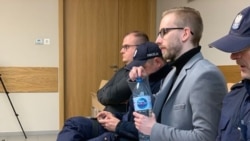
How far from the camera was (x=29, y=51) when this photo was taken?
5.12 meters

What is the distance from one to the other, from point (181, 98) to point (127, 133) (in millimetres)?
411

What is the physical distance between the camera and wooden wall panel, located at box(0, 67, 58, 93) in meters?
5.01

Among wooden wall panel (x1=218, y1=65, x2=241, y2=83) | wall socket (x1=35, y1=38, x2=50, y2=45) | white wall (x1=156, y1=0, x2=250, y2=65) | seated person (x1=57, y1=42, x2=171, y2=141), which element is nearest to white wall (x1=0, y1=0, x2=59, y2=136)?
wall socket (x1=35, y1=38, x2=50, y2=45)

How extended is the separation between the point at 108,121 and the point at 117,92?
0.40 metres

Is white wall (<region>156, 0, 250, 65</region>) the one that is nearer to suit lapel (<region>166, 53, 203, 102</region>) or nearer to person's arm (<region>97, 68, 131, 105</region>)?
person's arm (<region>97, 68, 131, 105</region>)

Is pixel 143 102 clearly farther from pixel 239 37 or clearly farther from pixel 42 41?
pixel 42 41

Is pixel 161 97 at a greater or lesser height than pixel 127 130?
greater

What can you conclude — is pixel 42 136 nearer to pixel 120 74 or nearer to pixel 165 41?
pixel 120 74

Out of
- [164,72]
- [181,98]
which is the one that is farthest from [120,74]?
[181,98]

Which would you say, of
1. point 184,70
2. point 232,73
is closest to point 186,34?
point 184,70

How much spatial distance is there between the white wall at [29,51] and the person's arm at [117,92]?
289 cm

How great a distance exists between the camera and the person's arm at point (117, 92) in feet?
7.41

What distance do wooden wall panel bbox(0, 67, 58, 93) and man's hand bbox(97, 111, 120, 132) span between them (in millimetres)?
3356

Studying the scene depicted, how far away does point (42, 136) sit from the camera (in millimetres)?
5004
